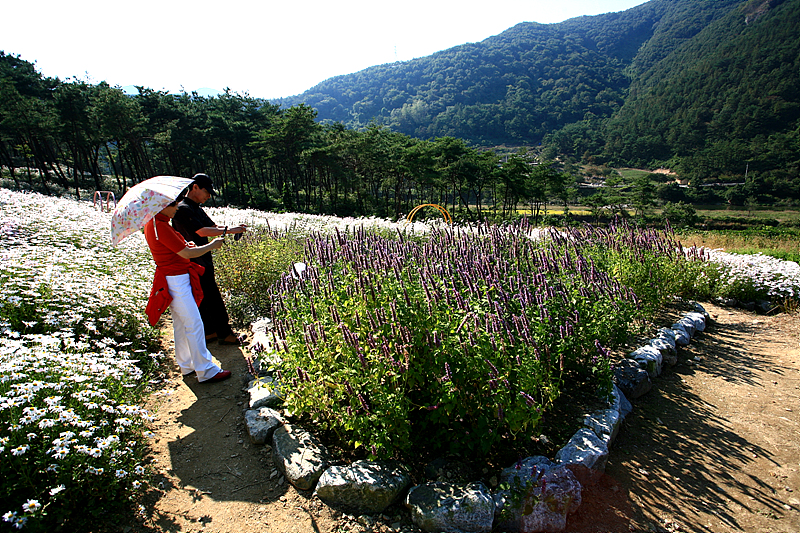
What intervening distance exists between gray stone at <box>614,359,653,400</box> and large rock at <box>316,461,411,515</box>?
319 cm

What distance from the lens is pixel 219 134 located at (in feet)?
127

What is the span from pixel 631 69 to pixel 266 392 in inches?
9497

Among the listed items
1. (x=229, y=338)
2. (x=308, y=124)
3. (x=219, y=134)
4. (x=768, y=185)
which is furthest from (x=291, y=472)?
(x=768, y=185)

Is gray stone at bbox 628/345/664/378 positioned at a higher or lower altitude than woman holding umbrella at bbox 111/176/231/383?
lower

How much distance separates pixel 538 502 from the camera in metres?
2.90

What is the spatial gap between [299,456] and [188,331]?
2.12 metres

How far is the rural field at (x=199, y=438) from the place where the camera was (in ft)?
8.43

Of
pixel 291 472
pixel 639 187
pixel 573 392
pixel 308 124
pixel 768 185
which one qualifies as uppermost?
pixel 308 124

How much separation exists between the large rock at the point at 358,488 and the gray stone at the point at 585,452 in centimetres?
143

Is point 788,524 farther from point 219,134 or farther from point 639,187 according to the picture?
point 639,187

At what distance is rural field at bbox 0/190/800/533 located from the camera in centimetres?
Result: 257

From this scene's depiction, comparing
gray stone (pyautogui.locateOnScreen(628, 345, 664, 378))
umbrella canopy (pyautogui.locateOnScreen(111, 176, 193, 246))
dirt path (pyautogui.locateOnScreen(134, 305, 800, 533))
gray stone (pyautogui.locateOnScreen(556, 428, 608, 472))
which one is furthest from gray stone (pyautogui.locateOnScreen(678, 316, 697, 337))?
umbrella canopy (pyautogui.locateOnScreen(111, 176, 193, 246))

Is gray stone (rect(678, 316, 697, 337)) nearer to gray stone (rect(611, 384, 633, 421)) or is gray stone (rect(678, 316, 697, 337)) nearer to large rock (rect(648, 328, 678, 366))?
large rock (rect(648, 328, 678, 366))

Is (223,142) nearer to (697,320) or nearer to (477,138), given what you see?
(697,320)
